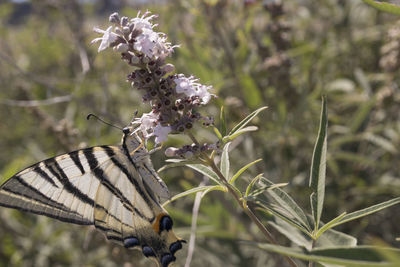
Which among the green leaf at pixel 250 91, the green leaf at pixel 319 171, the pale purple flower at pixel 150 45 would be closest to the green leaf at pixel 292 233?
the green leaf at pixel 319 171

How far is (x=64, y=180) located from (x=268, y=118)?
6.63 ft

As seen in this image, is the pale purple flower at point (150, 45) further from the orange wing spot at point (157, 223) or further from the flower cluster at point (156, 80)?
the orange wing spot at point (157, 223)

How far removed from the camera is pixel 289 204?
1.50m

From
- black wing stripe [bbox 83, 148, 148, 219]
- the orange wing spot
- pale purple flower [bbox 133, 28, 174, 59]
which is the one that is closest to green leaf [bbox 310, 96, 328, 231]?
pale purple flower [bbox 133, 28, 174, 59]

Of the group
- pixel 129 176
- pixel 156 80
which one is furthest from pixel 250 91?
pixel 156 80

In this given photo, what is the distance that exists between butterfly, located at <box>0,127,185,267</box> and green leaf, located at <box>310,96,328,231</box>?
2.64 ft

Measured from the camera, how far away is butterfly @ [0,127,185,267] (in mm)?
1951

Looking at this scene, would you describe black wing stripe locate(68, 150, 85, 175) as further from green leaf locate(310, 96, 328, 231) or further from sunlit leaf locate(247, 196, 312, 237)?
green leaf locate(310, 96, 328, 231)

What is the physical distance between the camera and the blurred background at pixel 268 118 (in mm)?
3045

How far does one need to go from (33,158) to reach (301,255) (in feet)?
11.8

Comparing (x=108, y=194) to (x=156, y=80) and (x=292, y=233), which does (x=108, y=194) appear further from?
(x=292, y=233)

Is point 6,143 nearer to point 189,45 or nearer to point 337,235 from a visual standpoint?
point 189,45

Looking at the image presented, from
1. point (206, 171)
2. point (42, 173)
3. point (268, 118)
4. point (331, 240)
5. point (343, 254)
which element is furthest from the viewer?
point (268, 118)

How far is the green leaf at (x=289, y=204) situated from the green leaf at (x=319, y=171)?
54 mm
